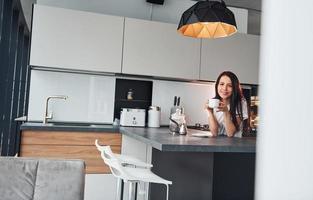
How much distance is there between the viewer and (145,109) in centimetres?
368

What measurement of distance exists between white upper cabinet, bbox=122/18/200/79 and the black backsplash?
0.32 meters

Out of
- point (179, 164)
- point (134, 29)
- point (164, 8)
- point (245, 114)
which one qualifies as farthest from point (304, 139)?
point (164, 8)

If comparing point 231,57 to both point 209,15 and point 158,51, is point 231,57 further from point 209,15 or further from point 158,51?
point 209,15

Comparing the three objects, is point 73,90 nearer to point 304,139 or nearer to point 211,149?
point 211,149

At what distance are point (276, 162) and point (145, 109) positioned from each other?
11.1ft

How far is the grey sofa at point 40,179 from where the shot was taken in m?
1.56

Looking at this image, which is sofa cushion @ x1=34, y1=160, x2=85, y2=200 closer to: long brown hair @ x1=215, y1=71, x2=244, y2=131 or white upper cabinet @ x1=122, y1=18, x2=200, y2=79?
long brown hair @ x1=215, y1=71, x2=244, y2=131

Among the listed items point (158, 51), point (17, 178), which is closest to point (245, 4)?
point (158, 51)

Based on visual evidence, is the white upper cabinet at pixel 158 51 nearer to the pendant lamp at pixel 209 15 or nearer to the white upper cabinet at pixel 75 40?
the white upper cabinet at pixel 75 40

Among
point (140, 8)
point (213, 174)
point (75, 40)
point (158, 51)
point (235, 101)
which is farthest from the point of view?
point (140, 8)

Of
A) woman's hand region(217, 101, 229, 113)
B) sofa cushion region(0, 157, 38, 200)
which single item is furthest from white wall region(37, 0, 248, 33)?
sofa cushion region(0, 157, 38, 200)

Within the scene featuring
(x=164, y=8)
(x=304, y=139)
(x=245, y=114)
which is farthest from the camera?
(x=164, y=8)

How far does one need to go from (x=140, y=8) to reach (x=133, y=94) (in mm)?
1138

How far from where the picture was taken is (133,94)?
368cm
